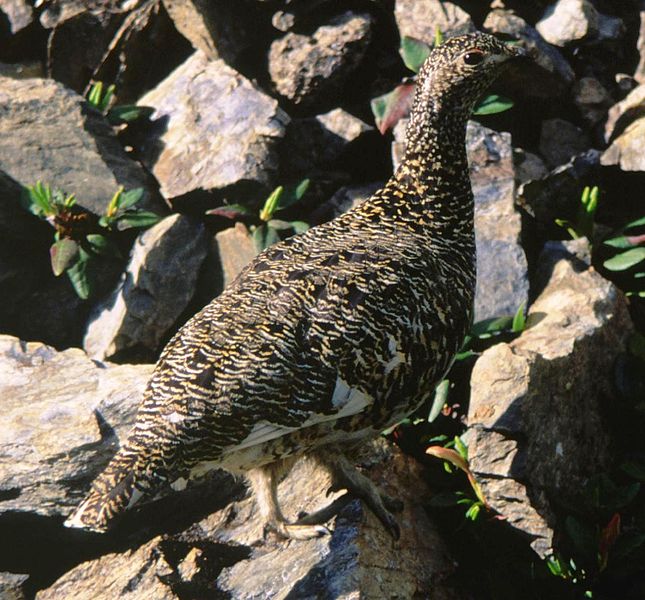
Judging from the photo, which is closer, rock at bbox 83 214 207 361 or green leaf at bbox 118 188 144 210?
rock at bbox 83 214 207 361

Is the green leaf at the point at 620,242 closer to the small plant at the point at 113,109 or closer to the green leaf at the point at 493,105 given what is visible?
the green leaf at the point at 493,105

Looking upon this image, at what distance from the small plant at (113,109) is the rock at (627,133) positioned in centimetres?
327

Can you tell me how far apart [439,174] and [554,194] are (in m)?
1.60

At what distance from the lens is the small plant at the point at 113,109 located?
273 inches

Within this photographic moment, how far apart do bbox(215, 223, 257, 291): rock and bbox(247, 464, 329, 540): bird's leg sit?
6.55 ft

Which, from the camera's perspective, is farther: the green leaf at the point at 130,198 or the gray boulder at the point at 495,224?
the green leaf at the point at 130,198

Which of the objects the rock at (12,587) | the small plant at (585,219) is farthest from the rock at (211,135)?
the rock at (12,587)

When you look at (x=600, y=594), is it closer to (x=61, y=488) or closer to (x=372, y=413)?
(x=372, y=413)

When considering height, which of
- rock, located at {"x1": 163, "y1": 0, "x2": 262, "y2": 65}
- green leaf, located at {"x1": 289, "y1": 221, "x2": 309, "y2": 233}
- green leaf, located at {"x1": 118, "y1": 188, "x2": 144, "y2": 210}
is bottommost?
green leaf, located at {"x1": 289, "y1": 221, "x2": 309, "y2": 233}

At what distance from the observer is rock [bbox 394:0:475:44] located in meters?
6.94

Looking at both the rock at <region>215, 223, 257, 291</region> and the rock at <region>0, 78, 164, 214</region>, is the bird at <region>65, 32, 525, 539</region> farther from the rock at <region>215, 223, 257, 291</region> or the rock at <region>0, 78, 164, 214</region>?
the rock at <region>0, 78, 164, 214</region>

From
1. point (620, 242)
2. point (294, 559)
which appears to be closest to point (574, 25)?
point (620, 242)

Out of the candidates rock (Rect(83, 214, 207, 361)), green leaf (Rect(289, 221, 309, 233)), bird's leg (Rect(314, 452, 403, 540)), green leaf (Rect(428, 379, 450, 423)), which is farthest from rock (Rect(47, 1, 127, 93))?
bird's leg (Rect(314, 452, 403, 540))

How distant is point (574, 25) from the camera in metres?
7.11
